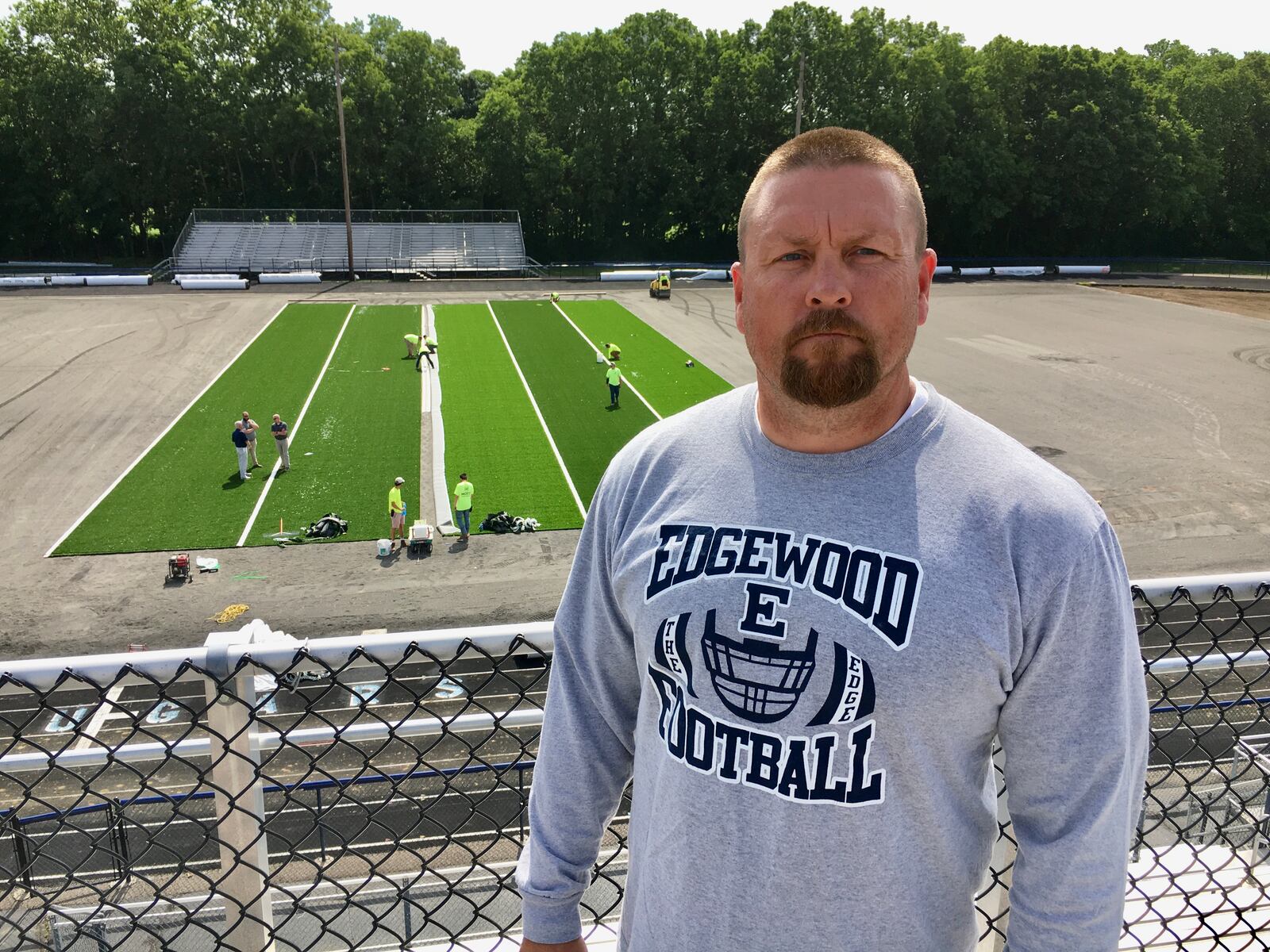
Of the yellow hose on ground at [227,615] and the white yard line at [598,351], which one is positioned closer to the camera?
the yellow hose on ground at [227,615]

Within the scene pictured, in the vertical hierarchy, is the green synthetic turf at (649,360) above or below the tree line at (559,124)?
below

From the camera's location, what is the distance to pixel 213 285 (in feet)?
140

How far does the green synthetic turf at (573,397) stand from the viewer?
21977 mm

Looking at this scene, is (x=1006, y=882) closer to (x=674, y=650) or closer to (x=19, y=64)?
(x=674, y=650)

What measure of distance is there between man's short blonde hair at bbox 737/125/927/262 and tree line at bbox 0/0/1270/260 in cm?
5692

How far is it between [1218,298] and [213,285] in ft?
145

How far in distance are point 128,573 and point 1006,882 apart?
16.3 m

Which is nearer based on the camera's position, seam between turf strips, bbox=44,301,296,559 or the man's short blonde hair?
the man's short blonde hair

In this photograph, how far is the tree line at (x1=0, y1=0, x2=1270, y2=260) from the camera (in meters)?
54.3

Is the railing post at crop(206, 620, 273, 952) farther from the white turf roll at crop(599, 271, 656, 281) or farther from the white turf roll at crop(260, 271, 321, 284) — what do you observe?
the white turf roll at crop(599, 271, 656, 281)

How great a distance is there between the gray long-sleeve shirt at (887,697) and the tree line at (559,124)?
5725 centimetres

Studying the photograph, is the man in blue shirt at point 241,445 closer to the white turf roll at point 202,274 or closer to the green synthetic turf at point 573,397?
the green synthetic turf at point 573,397

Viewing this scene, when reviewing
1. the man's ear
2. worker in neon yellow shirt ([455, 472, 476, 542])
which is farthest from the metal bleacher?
the man's ear

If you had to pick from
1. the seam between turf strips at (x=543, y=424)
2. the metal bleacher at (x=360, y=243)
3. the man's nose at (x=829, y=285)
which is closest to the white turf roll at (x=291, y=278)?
the metal bleacher at (x=360, y=243)
